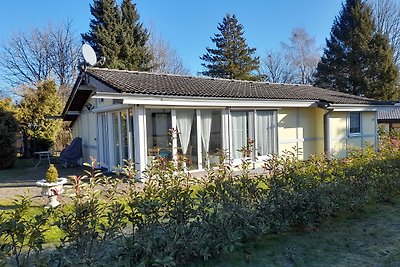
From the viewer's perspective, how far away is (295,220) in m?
4.56

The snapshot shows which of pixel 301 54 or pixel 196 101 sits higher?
pixel 301 54

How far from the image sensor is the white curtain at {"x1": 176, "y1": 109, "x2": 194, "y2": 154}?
1005 cm

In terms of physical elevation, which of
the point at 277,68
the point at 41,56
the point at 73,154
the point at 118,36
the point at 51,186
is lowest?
the point at 51,186

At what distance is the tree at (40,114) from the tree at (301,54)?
27920 mm

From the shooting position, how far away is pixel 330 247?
421cm

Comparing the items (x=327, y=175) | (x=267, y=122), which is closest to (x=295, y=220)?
(x=327, y=175)

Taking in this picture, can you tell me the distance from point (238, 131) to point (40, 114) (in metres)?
12.4

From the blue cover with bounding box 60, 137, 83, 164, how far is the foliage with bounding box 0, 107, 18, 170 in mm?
2681

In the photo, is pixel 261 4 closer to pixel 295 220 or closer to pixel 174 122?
pixel 174 122

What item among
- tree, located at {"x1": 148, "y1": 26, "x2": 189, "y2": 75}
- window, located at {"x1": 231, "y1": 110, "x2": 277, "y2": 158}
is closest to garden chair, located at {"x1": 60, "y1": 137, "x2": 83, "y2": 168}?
window, located at {"x1": 231, "y1": 110, "x2": 277, "y2": 158}

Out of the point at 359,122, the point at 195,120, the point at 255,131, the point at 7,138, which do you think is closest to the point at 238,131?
the point at 255,131

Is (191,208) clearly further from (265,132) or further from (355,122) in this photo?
(355,122)

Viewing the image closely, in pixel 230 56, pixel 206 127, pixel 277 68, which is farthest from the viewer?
pixel 277 68

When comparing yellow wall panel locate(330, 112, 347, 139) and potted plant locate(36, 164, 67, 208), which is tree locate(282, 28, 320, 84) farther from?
potted plant locate(36, 164, 67, 208)
